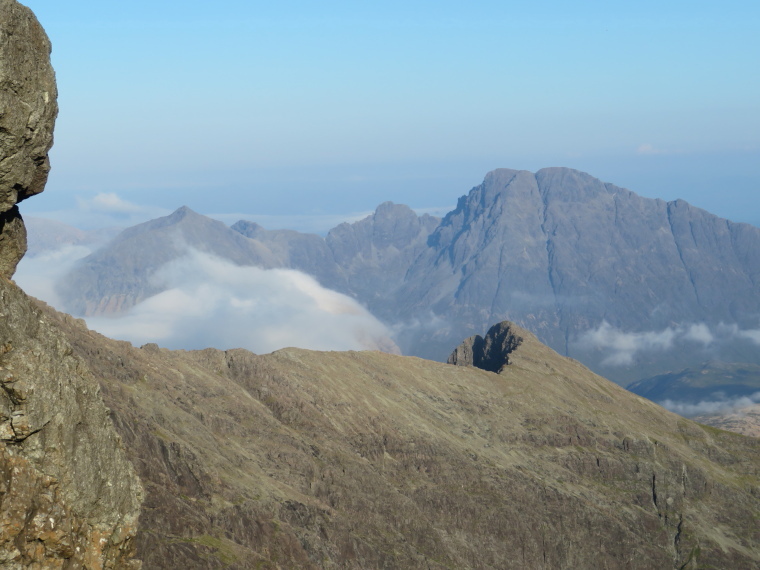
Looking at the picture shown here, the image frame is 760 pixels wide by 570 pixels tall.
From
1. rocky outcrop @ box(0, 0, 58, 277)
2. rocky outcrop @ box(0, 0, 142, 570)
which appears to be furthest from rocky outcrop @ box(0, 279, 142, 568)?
rocky outcrop @ box(0, 0, 58, 277)

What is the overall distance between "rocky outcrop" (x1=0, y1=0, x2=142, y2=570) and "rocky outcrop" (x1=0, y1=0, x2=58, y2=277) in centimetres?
5

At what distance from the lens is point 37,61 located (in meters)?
42.4

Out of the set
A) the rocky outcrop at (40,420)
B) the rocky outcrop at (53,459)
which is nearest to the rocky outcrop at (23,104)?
the rocky outcrop at (40,420)

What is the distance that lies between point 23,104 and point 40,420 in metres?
14.6

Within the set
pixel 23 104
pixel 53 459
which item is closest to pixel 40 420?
pixel 53 459

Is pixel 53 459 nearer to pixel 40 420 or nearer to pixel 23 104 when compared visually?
pixel 40 420

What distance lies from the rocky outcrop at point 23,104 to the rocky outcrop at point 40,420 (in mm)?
55

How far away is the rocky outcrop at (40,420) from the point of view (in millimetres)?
38062

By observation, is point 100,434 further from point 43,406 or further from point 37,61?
point 37,61

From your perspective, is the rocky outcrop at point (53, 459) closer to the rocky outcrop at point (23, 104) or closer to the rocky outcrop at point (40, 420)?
the rocky outcrop at point (40, 420)

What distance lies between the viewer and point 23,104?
41.2 metres

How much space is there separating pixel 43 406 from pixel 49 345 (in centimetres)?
382

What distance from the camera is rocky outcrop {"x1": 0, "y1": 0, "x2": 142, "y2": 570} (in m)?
38.1

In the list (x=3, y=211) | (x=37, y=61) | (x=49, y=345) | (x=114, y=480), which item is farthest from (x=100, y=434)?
(x=37, y=61)
